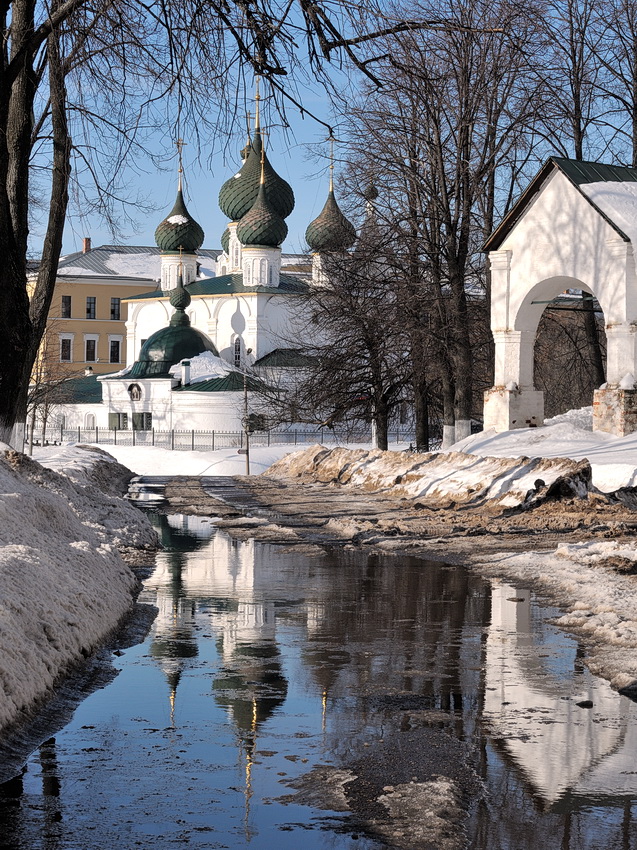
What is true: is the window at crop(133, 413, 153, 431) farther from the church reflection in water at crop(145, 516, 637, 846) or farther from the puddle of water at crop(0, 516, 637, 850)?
the puddle of water at crop(0, 516, 637, 850)

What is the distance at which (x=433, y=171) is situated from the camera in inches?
1126

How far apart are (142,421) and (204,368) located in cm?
462

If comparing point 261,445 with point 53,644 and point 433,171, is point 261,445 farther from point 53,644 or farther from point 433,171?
point 53,644

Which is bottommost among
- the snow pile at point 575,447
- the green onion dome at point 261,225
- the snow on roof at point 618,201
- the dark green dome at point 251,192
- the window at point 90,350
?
the snow pile at point 575,447

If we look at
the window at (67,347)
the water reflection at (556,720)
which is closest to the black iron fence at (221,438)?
the window at (67,347)

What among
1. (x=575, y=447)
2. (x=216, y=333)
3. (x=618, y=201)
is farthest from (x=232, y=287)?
(x=575, y=447)

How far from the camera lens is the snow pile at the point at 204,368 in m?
63.0

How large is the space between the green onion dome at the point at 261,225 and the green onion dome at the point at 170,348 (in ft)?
19.9

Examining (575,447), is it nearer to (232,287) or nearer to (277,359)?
(277,359)

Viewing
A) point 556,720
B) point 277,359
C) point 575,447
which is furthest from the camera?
point 277,359

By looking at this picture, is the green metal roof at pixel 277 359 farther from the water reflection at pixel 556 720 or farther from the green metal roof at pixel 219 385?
the water reflection at pixel 556 720

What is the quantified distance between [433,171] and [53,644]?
78.6 feet

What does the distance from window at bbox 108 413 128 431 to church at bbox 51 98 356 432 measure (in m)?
0.08

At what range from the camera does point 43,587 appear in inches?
Answer: 263
